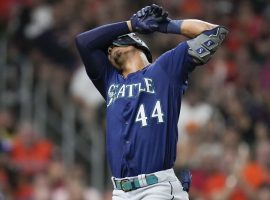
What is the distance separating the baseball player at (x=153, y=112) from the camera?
6.68 meters

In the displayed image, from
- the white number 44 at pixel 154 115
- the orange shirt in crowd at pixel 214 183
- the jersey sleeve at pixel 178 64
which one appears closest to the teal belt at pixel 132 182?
Answer: the white number 44 at pixel 154 115

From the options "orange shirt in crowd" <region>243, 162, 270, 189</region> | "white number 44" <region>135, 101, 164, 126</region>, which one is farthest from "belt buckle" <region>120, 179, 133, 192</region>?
"orange shirt in crowd" <region>243, 162, 270, 189</region>

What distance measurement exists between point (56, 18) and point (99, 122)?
8.13 ft

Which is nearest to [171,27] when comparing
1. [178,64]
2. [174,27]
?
[174,27]

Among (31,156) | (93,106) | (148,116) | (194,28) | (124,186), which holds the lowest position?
(31,156)

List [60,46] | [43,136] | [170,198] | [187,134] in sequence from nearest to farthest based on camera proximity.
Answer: [170,198] < [187,134] < [43,136] < [60,46]

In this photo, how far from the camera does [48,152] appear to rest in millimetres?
12617

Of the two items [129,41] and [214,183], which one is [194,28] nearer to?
[129,41]

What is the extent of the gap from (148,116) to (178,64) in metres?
0.42

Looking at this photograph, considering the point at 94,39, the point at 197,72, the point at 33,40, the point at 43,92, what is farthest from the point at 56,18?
the point at 94,39

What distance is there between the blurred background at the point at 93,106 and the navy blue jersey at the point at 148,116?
3.69 m

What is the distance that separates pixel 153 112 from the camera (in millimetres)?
6750

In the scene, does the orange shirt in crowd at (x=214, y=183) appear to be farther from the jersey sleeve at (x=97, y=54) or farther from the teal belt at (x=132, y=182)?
the teal belt at (x=132, y=182)

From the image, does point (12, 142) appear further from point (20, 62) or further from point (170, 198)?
point (170, 198)
